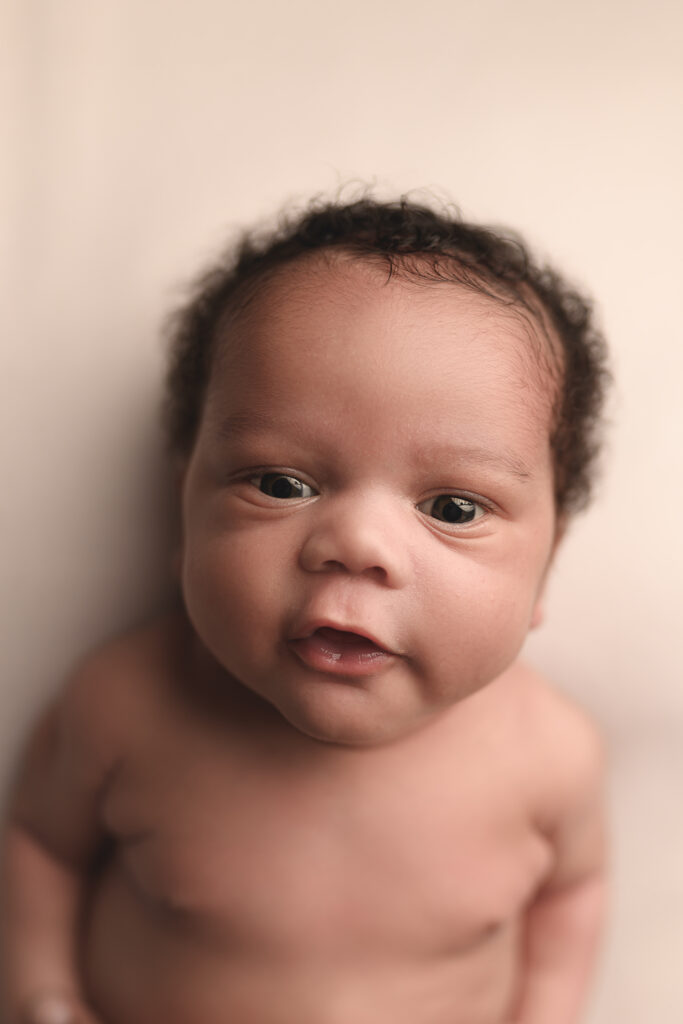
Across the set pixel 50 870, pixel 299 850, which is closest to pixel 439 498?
pixel 299 850

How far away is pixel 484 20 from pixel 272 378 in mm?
628

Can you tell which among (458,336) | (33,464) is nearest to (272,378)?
(458,336)

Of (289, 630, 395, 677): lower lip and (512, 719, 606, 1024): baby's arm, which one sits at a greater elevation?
(289, 630, 395, 677): lower lip

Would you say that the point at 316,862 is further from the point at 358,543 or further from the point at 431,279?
the point at 431,279

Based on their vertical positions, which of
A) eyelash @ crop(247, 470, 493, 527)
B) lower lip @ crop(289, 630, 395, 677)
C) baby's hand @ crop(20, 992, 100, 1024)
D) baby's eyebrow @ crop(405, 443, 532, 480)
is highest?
baby's eyebrow @ crop(405, 443, 532, 480)

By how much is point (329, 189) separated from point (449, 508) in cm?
50

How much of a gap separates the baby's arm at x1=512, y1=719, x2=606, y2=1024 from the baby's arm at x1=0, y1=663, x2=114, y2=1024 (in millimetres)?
473

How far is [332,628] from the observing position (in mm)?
763

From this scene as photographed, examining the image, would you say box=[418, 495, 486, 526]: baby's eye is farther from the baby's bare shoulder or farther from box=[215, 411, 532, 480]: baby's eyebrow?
the baby's bare shoulder

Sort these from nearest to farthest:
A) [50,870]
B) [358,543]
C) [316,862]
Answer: [358,543]
[316,862]
[50,870]

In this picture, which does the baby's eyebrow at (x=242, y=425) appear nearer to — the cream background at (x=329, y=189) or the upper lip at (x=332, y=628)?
the upper lip at (x=332, y=628)

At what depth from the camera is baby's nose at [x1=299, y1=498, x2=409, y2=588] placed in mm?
733

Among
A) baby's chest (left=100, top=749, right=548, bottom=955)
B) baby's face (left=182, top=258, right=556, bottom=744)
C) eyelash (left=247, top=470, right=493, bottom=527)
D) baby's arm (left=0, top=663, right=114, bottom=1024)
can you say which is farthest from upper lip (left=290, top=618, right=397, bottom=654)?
baby's arm (left=0, top=663, right=114, bottom=1024)

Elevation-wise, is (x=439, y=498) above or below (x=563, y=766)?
above
